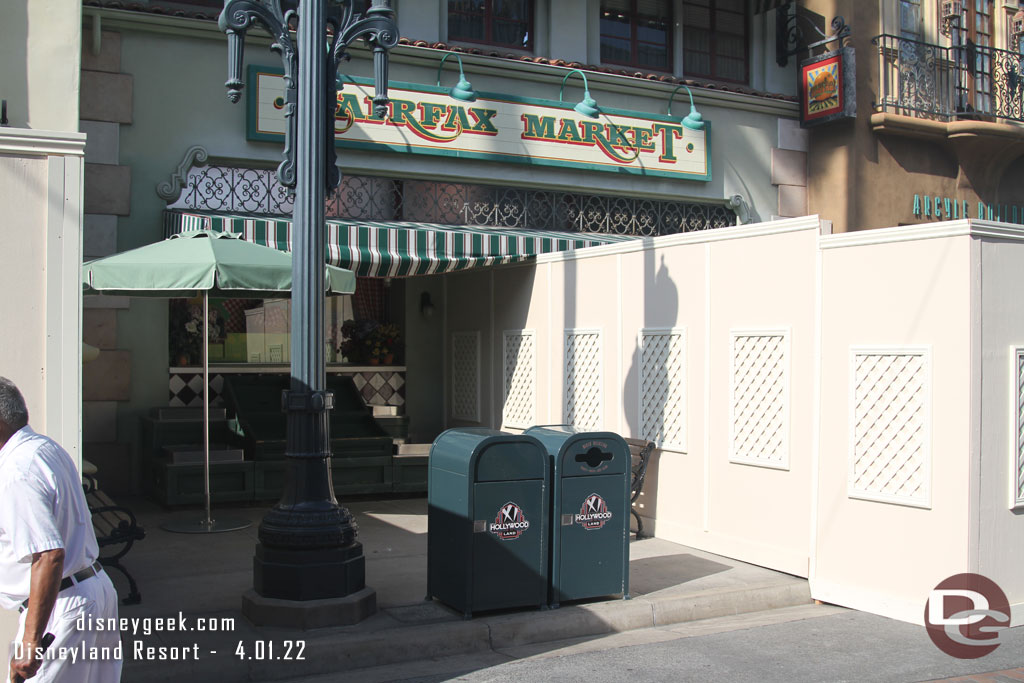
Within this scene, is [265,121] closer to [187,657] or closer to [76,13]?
[76,13]

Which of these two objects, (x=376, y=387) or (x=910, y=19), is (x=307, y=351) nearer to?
(x=376, y=387)

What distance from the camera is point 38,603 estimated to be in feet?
11.5

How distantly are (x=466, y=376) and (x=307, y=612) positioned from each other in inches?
296

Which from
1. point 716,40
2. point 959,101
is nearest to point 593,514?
→ point 716,40

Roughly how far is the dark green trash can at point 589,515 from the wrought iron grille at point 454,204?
6707mm

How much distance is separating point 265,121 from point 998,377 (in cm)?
898

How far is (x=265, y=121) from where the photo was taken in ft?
40.5

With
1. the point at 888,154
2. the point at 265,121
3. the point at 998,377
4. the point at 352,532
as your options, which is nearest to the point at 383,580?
the point at 352,532

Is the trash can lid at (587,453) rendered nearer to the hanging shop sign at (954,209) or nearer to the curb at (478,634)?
the curb at (478,634)

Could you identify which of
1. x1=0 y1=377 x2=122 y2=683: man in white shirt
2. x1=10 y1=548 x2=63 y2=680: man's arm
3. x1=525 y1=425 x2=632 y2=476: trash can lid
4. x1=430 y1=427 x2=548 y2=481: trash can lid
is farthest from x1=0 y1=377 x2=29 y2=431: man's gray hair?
x1=525 y1=425 x2=632 y2=476: trash can lid

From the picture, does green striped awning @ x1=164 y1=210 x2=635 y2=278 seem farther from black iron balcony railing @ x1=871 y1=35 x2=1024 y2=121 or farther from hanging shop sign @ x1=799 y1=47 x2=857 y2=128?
black iron balcony railing @ x1=871 y1=35 x2=1024 y2=121

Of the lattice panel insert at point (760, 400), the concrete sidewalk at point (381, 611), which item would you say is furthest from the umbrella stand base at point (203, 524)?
the lattice panel insert at point (760, 400)

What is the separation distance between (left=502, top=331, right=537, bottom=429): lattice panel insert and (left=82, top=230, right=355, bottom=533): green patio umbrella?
302cm

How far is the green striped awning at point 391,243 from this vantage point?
440 inches
